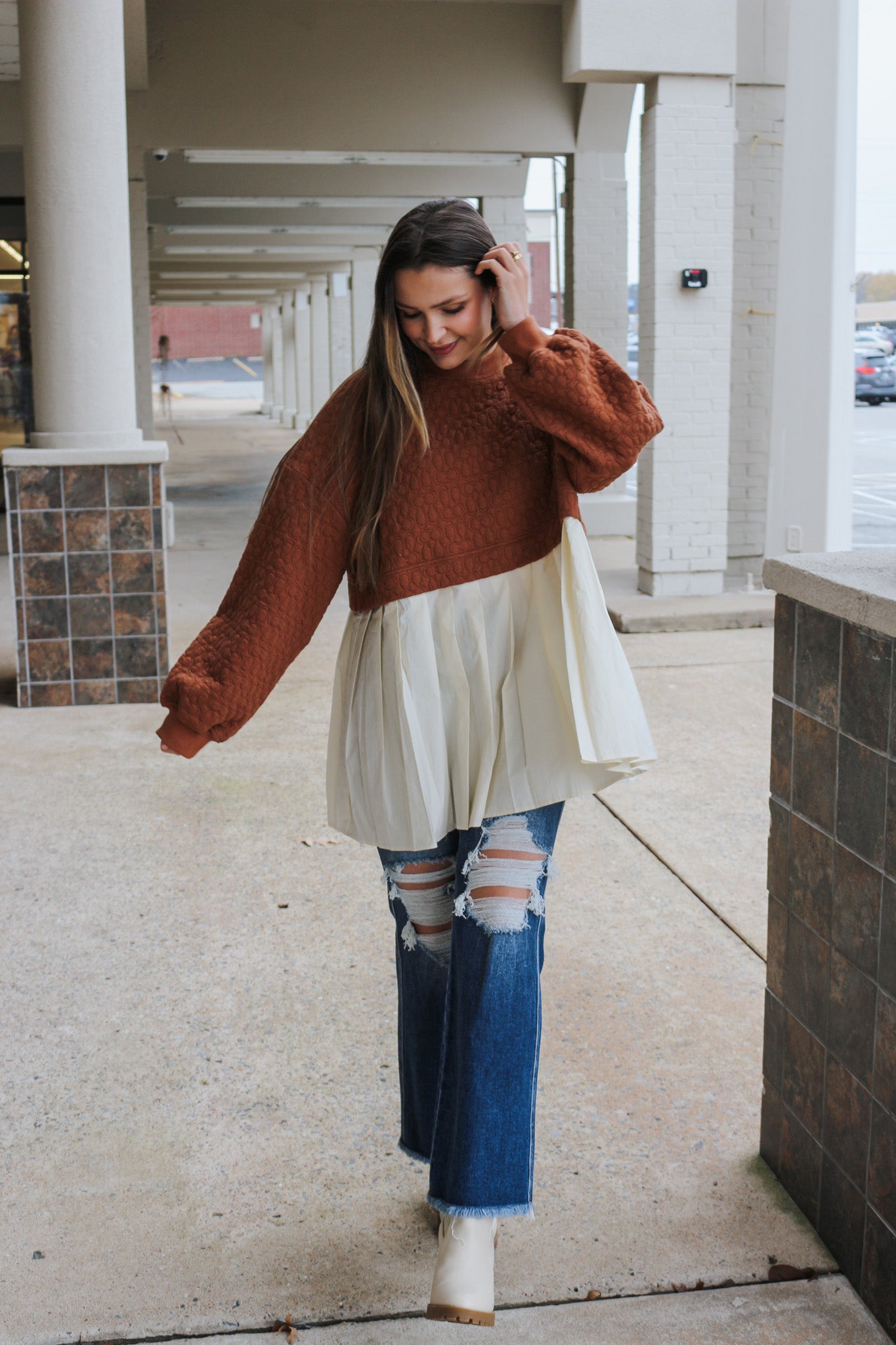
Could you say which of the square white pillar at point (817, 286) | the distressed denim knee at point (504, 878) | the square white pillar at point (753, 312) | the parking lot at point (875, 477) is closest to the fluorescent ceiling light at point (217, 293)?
the parking lot at point (875, 477)

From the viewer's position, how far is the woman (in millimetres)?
2068

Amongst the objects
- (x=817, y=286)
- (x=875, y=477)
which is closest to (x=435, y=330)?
(x=817, y=286)

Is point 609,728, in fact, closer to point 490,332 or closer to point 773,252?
point 490,332

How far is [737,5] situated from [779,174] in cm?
104

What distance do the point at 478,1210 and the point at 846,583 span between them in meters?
1.08

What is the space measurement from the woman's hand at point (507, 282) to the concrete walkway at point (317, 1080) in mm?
1515

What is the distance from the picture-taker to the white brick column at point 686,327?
8.59m

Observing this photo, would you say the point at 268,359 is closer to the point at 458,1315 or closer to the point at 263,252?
the point at 263,252

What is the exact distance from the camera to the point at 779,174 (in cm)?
908

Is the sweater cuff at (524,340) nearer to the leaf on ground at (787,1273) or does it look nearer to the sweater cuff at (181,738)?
the sweater cuff at (181,738)

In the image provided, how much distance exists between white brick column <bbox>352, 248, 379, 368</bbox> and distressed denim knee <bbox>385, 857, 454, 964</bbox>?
19.8 m

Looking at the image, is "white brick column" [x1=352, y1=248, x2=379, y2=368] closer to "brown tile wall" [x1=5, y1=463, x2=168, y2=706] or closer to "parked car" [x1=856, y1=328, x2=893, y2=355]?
"parked car" [x1=856, y1=328, x2=893, y2=355]

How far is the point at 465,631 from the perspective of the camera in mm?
2168

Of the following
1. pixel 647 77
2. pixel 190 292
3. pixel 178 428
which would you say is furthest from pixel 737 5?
pixel 190 292
